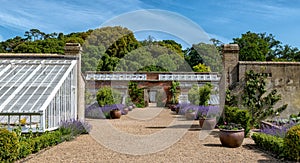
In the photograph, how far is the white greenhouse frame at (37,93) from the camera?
7926 millimetres

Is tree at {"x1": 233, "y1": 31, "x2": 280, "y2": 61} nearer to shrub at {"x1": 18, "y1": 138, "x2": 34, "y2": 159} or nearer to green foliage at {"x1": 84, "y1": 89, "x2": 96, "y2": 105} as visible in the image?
green foliage at {"x1": 84, "y1": 89, "x2": 96, "y2": 105}

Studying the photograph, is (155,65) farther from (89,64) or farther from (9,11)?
(9,11)

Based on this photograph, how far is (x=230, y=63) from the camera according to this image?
38.3 feet

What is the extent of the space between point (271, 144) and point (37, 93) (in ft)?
20.2

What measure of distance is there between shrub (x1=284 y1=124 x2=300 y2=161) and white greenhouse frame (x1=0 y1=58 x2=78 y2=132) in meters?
5.56

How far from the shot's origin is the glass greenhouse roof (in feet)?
26.2

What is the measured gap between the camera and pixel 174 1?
12.2 m

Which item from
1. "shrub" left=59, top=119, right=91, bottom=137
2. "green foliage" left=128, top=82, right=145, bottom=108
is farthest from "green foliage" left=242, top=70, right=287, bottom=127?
"green foliage" left=128, top=82, right=145, bottom=108

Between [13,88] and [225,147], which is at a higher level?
[13,88]

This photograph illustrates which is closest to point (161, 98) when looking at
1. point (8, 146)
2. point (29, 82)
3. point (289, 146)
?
point (29, 82)

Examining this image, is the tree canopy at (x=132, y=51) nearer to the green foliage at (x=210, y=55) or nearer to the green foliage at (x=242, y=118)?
the green foliage at (x=210, y=55)

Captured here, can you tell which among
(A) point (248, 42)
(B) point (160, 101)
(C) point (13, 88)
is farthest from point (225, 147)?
(A) point (248, 42)

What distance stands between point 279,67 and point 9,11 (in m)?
11.0

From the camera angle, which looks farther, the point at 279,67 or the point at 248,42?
the point at 248,42
